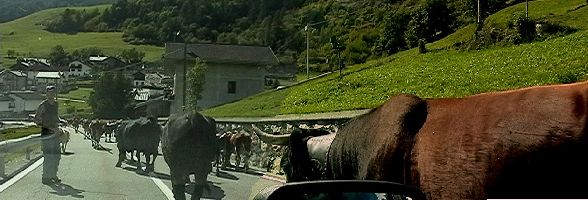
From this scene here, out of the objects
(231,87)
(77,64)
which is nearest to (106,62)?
(77,64)

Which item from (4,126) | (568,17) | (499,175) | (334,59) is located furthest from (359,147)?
(568,17)

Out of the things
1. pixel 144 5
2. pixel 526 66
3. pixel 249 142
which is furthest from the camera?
pixel 526 66

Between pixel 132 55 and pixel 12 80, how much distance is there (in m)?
0.79

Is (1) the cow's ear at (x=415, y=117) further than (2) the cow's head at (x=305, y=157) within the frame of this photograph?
No

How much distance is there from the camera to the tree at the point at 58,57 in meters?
5.21

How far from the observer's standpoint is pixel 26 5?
19.1ft

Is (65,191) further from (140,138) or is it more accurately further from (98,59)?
(98,59)

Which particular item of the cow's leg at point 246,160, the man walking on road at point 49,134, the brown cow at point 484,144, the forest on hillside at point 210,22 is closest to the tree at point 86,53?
the forest on hillside at point 210,22

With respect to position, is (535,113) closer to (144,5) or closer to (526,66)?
(144,5)

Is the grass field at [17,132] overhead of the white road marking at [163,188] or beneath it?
overhead

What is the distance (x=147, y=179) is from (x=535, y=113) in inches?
107

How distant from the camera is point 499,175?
13.3ft

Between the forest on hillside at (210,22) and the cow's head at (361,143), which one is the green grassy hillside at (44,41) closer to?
the forest on hillside at (210,22)

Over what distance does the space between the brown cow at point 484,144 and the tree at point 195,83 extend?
120 centimetres
